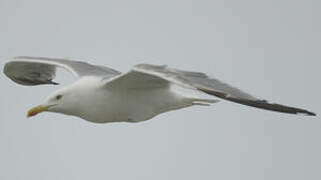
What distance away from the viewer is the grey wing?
1250cm

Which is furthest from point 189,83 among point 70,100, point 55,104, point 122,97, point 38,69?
point 38,69

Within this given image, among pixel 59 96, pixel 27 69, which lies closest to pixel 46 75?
pixel 27 69

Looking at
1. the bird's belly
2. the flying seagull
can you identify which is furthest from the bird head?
the bird's belly

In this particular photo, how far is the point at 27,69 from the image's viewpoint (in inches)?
541

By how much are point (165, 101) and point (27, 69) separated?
10.8ft

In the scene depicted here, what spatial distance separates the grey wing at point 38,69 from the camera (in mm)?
12500

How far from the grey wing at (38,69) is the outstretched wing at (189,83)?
1.50 meters

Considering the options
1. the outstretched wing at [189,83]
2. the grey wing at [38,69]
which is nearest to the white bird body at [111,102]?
the outstretched wing at [189,83]

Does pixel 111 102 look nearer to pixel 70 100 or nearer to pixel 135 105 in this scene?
pixel 135 105

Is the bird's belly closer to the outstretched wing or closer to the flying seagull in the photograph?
the flying seagull

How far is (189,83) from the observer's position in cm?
948

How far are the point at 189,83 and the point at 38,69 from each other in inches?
194

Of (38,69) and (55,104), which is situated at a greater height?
(38,69)

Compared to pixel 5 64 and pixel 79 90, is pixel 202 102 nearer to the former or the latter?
pixel 79 90
